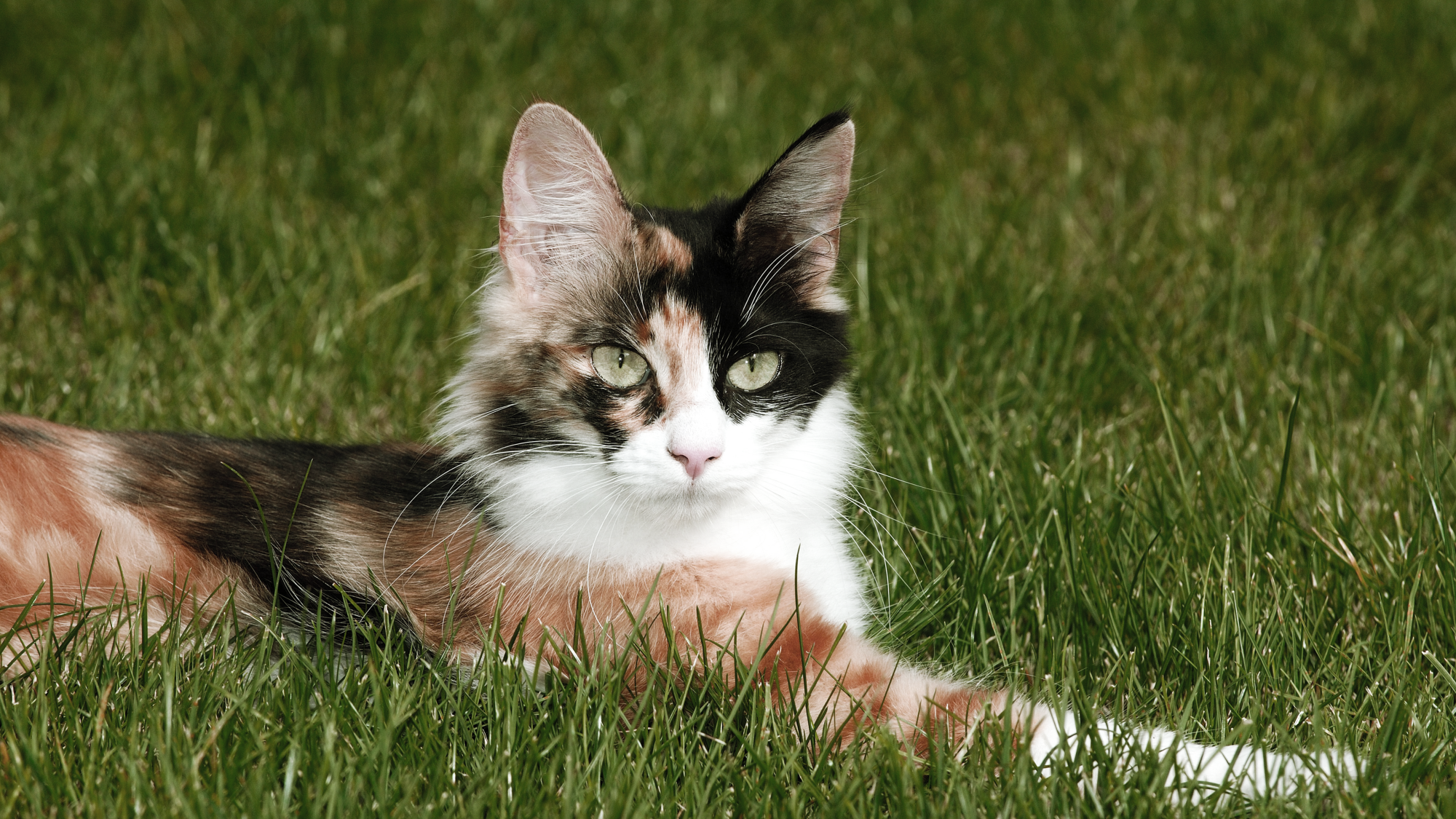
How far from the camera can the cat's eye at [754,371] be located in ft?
7.30

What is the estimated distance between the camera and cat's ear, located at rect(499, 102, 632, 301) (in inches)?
87.4

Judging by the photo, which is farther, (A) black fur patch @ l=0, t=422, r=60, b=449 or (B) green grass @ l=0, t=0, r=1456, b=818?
(A) black fur patch @ l=0, t=422, r=60, b=449

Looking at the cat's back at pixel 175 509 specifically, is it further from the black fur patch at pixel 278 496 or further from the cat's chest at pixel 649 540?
the cat's chest at pixel 649 540

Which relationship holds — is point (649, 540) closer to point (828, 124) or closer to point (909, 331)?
point (828, 124)

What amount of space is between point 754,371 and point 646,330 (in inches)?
9.0

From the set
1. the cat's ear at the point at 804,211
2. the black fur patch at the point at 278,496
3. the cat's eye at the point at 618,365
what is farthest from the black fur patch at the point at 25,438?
the cat's ear at the point at 804,211

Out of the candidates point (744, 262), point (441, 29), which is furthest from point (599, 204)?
point (441, 29)

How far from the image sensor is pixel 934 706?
208 centimetres

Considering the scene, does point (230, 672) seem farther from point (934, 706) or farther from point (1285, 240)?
point (1285, 240)

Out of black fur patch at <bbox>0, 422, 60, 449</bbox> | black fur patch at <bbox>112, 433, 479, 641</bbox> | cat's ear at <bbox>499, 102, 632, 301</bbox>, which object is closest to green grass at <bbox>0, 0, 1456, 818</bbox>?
black fur patch at <bbox>112, 433, 479, 641</bbox>

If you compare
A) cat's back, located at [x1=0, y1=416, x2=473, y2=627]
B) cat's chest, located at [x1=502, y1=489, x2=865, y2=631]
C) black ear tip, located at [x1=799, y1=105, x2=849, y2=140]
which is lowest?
cat's back, located at [x1=0, y1=416, x2=473, y2=627]

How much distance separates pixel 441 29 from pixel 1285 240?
3.67 meters

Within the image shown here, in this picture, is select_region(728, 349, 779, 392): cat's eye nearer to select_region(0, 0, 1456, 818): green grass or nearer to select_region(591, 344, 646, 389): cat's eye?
select_region(591, 344, 646, 389): cat's eye

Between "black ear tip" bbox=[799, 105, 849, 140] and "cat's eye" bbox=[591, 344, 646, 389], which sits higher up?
"black ear tip" bbox=[799, 105, 849, 140]
